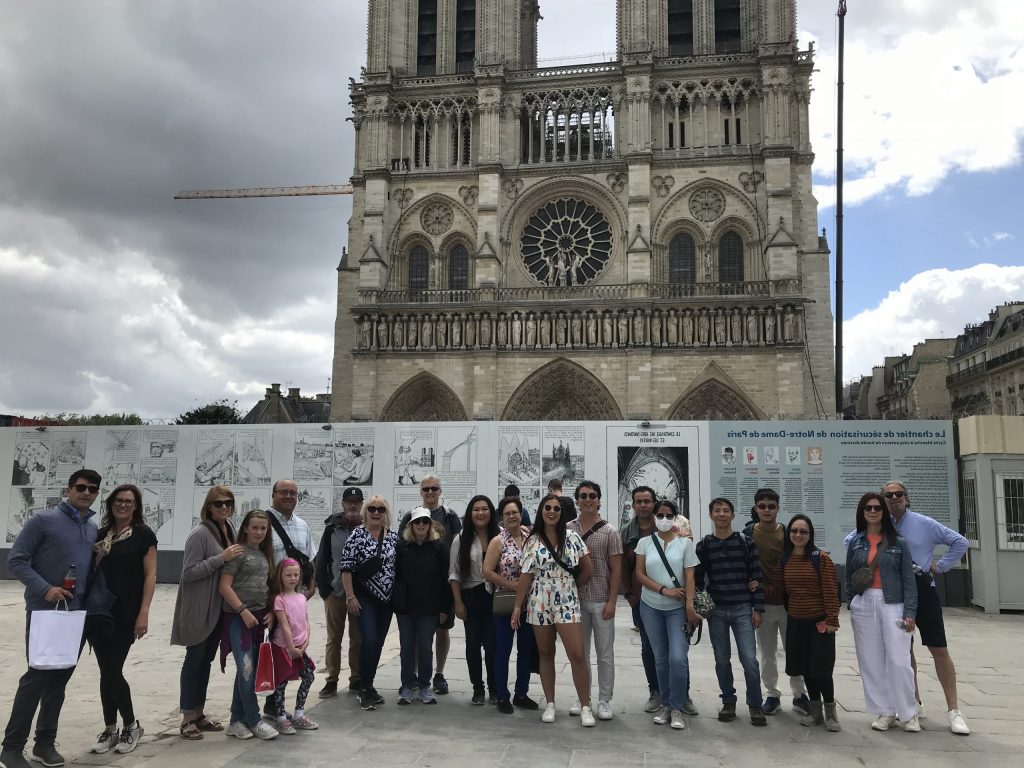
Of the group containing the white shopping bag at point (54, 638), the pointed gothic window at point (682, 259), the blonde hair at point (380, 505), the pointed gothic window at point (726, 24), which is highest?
the pointed gothic window at point (726, 24)

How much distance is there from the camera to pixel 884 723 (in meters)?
5.45

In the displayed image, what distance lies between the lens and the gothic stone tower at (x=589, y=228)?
2500 cm

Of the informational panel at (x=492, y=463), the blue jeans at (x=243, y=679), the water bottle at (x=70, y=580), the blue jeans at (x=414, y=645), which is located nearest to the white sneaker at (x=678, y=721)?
the blue jeans at (x=414, y=645)

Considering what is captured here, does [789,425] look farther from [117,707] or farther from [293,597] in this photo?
[117,707]

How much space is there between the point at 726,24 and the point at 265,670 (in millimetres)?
28863

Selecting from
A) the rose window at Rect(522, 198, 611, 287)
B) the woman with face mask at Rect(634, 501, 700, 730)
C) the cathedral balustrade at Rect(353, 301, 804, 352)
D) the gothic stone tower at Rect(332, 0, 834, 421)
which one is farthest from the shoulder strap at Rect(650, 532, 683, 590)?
the rose window at Rect(522, 198, 611, 287)

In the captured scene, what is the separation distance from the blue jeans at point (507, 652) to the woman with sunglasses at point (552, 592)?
0.24 metres

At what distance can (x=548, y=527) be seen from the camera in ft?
18.4

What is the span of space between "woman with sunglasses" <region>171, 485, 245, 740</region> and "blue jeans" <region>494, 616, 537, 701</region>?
190cm

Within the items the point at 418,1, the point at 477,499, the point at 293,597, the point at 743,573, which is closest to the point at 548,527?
the point at 477,499

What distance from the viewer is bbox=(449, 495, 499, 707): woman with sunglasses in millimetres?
6043

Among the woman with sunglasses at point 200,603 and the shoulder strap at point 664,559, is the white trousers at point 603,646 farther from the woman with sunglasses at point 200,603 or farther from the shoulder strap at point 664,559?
the woman with sunglasses at point 200,603

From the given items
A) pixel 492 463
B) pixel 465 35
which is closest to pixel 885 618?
pixel 492 463

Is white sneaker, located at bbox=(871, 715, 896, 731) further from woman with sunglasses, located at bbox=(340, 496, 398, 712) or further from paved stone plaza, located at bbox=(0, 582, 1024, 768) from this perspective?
woman with sunglasses, located at bbox=(340, 496, 398, 712)
